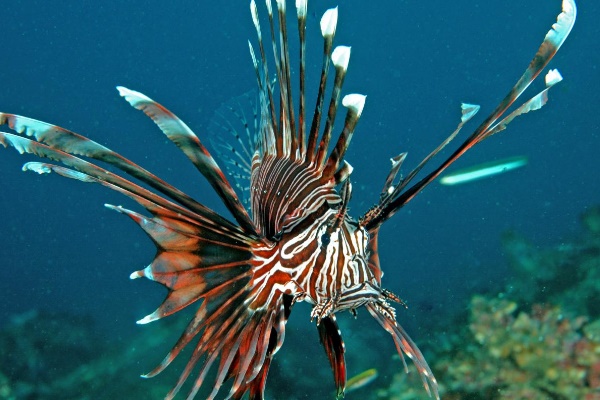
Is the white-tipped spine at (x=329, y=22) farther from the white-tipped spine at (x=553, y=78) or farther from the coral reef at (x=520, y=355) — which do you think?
the coral reef at (x=520, y=355)

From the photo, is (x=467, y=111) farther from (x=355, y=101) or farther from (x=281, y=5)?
(x=281, y=5)

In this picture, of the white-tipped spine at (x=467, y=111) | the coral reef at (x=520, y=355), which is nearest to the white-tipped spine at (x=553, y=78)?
the white-tipped spine at (x=467, y=111)

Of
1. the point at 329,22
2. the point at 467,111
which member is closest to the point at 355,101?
the point at 329,22

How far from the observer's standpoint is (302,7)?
2.42 metres

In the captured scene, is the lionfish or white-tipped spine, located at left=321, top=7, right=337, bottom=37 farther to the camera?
white-tipped spine, located at left=321, top=7, right=337, bottom=37

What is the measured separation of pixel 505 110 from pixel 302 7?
1049mm

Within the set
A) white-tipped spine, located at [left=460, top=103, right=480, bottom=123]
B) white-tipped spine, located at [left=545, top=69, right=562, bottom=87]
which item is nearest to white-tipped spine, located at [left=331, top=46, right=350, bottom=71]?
white-tipped spine, located at [left=460, top=103, right=480, bottom=123]

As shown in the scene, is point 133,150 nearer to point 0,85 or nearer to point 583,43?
point 0,85

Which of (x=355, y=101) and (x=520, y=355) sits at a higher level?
(x=355, y=101)

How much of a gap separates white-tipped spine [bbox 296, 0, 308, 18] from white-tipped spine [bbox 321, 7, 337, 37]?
0.25 meters

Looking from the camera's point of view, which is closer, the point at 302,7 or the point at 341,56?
the point at 341,56

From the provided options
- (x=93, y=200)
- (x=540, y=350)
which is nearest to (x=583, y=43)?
(x=93, y=200)

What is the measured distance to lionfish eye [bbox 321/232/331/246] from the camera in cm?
226

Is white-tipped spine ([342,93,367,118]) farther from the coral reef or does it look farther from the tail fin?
the coral reef
